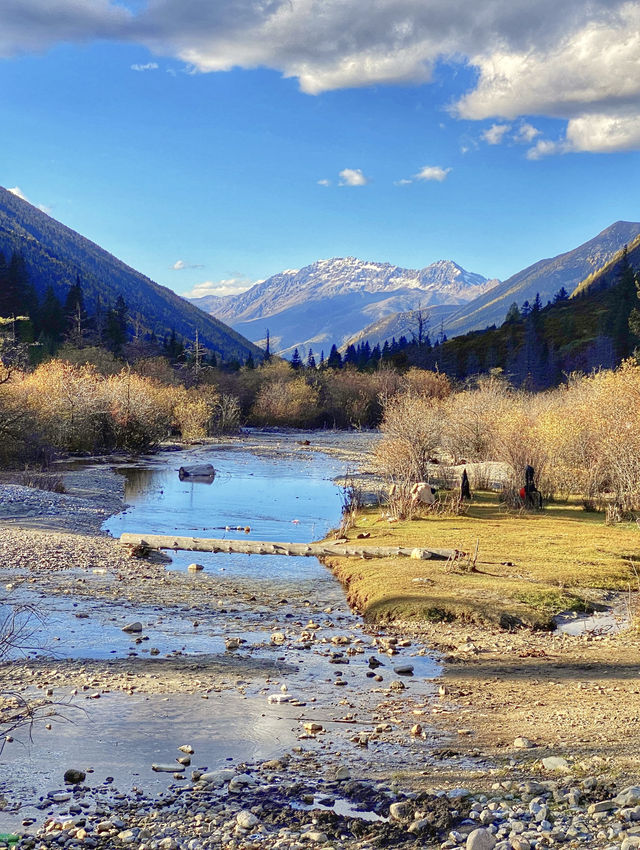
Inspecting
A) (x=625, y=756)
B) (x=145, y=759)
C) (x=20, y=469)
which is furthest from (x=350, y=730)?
(x=20, y=469)

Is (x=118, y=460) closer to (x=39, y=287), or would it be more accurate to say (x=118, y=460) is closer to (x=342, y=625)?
(x=342, y=625)

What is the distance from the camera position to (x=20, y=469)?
3338 centimetres

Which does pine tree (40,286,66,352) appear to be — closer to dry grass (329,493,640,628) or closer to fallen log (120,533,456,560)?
fallen log (120,533,456,560)

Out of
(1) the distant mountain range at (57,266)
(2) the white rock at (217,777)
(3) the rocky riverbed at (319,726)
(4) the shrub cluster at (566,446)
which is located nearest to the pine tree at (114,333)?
(1) the distant mountain range at (57,266)

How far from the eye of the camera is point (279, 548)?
18.1 metres

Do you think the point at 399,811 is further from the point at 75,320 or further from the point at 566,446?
the point at 75,320

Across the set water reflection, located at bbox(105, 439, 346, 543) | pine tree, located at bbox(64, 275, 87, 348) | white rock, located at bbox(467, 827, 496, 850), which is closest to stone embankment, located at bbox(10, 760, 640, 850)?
white rock, located at bbox(467, 827, 496, 850)

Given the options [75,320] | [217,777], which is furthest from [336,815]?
[75,320]

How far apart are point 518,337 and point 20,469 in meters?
81.2

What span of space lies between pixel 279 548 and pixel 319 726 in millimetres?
9683

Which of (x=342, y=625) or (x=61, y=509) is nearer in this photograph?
(x=342, y=625)

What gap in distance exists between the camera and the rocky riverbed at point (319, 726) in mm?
6215

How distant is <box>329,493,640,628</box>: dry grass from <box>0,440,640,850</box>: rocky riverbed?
0.72 metres

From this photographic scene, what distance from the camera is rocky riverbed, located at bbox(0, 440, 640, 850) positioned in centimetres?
621
